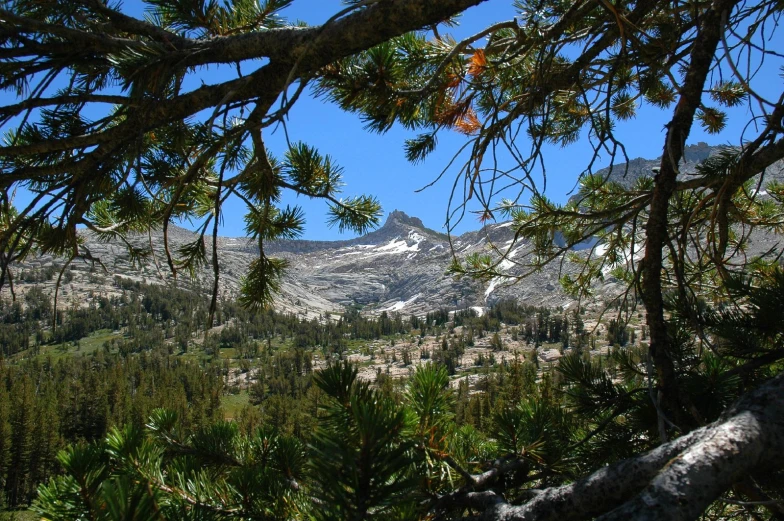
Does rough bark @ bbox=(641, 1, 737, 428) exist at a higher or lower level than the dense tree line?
higher

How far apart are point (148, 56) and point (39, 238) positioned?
1.11 meters

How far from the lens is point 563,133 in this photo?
294cm

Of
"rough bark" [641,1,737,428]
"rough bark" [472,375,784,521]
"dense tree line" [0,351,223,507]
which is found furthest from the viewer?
"dense tree line" [0,351,223,507]

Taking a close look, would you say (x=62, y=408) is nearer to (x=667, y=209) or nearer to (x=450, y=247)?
(x=450, y=247)

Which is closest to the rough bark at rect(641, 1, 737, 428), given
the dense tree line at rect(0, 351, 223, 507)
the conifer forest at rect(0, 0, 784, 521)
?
the conifer forest at rect(0, 0, 784, 521)

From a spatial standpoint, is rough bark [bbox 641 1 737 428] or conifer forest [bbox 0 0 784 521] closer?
conifer forest [bbox 0 0 784 521]

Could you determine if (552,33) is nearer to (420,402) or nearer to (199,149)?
(420,402)

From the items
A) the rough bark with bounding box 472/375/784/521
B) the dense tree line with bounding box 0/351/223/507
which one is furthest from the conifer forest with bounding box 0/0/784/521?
the dense tree line with bounding box 0/351/223/507

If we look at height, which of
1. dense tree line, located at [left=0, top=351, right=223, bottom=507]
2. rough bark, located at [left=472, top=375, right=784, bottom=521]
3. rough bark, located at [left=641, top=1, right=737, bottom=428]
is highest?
rough bark, located at [left=641, top=1, right=737, bottom=428]

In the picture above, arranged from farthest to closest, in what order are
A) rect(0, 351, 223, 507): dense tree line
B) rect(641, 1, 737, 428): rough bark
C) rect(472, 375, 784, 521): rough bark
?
rect(0, 351, 223, 507): dense tree line
rect(641, 1, 737, 428): rough bark
rect(472, 375, 784, 521): rough bark

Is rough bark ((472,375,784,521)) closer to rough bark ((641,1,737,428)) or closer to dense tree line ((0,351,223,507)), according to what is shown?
rough bark ((641,1,737,428))

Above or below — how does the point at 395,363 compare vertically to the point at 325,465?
below

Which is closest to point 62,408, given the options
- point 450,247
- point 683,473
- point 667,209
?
point 450,247

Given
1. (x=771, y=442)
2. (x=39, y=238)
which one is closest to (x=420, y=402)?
(x=771, y=442)
